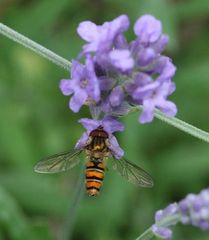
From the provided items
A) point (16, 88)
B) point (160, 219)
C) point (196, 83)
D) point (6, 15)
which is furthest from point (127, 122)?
point (160, 219)

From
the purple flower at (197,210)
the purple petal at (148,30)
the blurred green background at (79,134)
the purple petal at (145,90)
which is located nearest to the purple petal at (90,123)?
the purple petal at (145,90)

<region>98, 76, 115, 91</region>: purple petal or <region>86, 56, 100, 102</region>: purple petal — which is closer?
<region>86, 56, 100, 102</region>: purple petal

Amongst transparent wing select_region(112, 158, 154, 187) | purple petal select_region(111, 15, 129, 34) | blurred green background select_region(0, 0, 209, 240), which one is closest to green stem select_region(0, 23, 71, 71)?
purple petal select_region(111, 15, 129, 34)

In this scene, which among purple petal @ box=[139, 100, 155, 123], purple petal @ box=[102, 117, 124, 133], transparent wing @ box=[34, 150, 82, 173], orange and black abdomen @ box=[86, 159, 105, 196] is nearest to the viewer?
purple petal @ box=[139, 100, 155, 123]

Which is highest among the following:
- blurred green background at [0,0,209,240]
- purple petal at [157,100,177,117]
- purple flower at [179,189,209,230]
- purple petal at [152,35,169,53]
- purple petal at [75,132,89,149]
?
blurred green background at [0,0,209,240]

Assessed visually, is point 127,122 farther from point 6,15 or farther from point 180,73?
point 6,15

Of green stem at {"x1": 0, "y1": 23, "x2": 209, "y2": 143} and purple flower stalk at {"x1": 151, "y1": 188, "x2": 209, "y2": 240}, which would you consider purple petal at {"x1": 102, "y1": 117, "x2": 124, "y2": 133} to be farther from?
purple flower stalk at {"x1": 151, "y1": 188, "x2": 209, "y2": 240}

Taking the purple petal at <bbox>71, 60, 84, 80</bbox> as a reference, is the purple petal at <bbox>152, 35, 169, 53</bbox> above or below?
above

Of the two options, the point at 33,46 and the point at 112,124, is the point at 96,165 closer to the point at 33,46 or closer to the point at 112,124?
the point at 112,124
